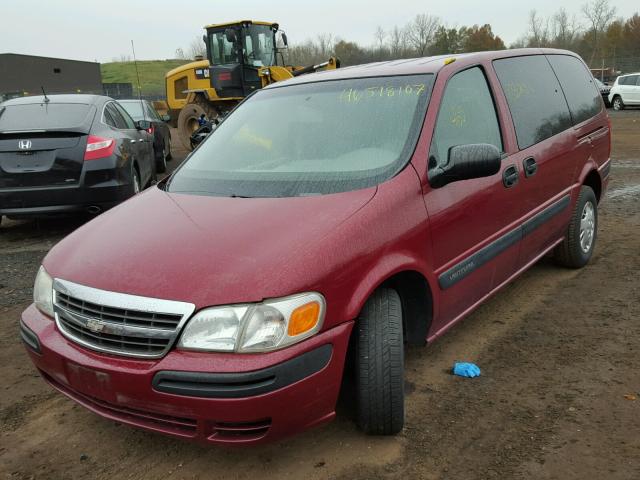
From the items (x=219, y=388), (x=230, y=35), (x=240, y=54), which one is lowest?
(x=219, y=388)

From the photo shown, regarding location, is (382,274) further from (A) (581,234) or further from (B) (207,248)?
(A) (581,234)

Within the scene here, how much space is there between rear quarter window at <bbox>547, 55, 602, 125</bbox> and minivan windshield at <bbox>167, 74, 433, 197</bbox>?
1871 millimetres

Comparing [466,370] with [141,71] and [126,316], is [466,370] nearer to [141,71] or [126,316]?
[126,316]

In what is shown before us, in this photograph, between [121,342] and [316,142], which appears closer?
[121,342]

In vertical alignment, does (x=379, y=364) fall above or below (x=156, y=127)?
below

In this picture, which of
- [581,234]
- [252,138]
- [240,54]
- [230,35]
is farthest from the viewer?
[240,54]

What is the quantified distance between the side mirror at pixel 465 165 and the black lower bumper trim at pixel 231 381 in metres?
1.21

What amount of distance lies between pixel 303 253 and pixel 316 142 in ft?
3.62

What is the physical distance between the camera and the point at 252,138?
3.42m

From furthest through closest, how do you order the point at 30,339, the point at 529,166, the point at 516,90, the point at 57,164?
1. the point at 57,164
2. the point at 516,90
3. the point at 529,166
4. the point at 30,339

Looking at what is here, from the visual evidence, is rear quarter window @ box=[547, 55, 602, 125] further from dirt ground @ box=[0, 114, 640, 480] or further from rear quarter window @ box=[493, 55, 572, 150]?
dirt ground @ box=[0, 114, 640, 480]

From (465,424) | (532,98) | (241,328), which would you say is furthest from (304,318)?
(532,98)

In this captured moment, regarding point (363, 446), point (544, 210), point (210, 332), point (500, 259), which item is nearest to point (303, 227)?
point (210, 332)

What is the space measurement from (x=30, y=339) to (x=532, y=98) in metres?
3.45
